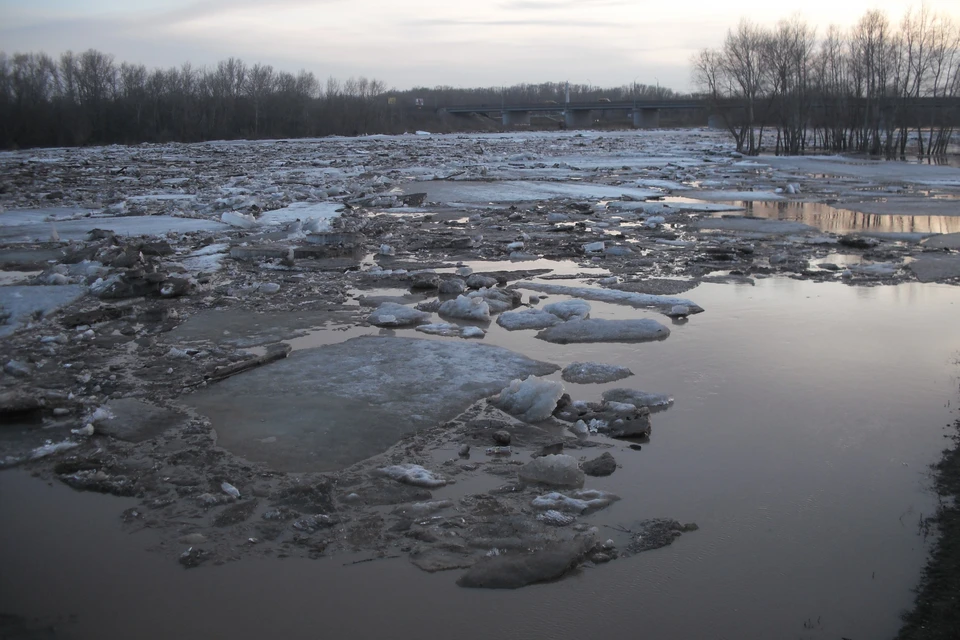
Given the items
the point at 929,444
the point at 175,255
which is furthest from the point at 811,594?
the point at 175,255

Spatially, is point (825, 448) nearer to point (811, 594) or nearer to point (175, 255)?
point (811, 594)

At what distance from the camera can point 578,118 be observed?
10756 cm

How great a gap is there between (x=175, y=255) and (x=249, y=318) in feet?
14.0

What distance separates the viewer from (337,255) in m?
11.4

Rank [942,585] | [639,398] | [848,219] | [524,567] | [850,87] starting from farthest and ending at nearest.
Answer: [850,87]
[848,219]
[639,398]
[524,567]
[942,585]

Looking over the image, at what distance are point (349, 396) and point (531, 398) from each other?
4.18 ft

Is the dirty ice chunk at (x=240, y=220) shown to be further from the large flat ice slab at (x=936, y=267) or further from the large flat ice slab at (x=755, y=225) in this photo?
the large flat ice slab at (x=936, y=267)

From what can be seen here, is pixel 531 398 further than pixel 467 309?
No

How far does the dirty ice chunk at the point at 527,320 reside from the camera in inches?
291

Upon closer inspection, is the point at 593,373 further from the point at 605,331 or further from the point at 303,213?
the point at 303,213

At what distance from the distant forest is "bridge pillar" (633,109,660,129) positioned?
25.4 m

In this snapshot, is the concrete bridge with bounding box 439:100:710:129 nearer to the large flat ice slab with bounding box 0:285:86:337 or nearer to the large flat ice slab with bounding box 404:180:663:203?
the large flat ice slab with bounding box 404:180:663:203

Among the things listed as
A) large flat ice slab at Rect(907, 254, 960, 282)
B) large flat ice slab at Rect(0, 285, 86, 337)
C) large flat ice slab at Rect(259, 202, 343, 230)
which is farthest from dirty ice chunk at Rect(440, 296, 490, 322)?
A: large flat ice slab at Rect(259, 202, 343, 230)

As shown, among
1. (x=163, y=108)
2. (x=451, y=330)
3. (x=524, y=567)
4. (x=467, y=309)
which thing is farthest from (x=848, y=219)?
(x=163, y=108)
